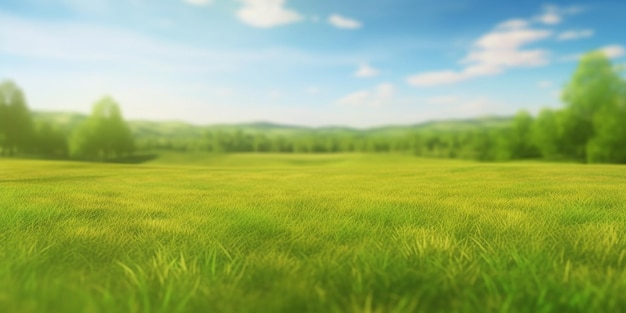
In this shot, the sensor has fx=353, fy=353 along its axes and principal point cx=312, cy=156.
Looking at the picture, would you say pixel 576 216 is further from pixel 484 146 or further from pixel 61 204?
pixel 484 146

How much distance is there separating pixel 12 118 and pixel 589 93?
46.2m

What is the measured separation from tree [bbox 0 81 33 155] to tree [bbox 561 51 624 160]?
44.2m

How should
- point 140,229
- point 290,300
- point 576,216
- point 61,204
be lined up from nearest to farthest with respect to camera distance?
point 290,300, point 140,229, point 576,216, point 61,204

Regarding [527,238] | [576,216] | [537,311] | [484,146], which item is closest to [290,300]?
[537,311]

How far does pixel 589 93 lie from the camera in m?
36.4

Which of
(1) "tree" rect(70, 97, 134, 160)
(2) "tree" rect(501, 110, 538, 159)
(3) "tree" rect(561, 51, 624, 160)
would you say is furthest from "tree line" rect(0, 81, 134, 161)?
(2) "tree" rect(501, 110, 538, 159)

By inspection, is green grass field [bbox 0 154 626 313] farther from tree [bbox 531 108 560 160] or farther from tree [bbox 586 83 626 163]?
tree [bbox 531 108 560 160]

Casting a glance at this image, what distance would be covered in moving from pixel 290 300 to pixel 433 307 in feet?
2.48

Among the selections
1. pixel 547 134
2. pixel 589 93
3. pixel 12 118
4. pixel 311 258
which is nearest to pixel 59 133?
pixel 12 118

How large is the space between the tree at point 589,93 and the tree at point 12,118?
145 ft

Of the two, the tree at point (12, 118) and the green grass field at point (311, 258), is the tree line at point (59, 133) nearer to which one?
the tree at point (12, 118)

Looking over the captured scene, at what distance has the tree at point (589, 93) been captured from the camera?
114ft

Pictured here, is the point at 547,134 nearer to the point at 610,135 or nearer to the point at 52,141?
the point at 610,135

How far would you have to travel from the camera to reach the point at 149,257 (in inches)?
107
